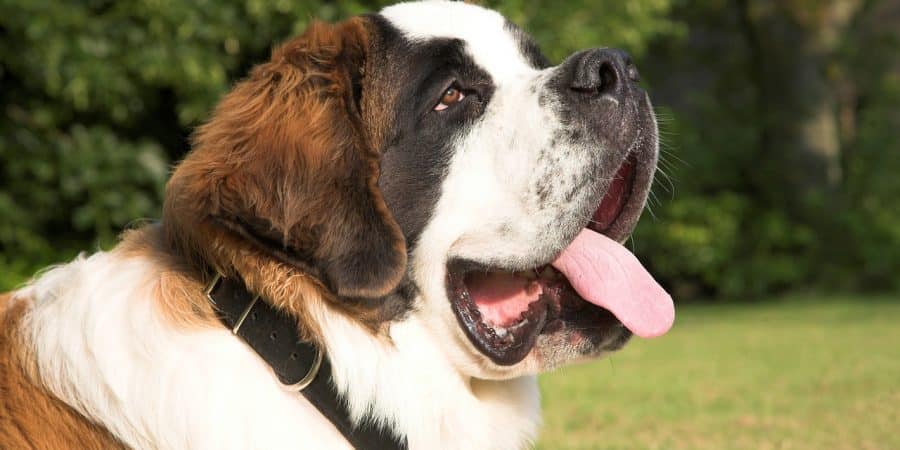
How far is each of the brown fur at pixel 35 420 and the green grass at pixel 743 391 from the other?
8.64 feet

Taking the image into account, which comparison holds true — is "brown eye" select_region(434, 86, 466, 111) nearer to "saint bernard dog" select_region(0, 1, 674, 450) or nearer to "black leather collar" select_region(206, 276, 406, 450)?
"saint bernard dog" select_region(0, 1, 674, 450)

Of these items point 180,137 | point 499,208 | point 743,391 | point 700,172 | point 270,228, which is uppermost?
point 270,228

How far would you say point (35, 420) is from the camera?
2650mm

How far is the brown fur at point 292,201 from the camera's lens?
267cm

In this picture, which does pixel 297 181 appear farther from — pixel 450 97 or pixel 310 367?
pixel 450 97

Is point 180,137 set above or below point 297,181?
below

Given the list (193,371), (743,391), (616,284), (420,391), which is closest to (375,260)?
(420,391)

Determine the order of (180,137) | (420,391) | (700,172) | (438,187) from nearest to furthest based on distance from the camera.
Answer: (420,391), (438,187), (180,137), (700,172)

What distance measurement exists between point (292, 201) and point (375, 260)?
0.86 ft

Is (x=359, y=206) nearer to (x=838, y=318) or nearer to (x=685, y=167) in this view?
(x=838, y=318)

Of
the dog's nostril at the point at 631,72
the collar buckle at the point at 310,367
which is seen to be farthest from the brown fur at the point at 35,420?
the dog's nostril at the point at 631,72

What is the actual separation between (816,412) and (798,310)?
656cm

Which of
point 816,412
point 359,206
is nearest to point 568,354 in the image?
point 359,206

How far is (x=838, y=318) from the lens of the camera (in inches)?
411
